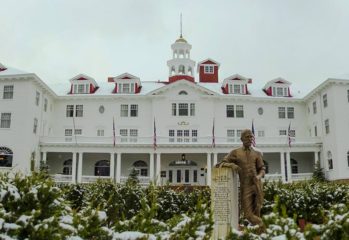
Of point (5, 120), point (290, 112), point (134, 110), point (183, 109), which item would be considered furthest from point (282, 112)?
point (5, 120)

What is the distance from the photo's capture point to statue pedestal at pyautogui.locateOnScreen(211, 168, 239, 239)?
34.5ft

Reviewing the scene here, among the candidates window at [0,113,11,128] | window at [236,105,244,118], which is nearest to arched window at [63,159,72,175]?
window at [0,113,11,128]

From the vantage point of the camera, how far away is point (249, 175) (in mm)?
10766

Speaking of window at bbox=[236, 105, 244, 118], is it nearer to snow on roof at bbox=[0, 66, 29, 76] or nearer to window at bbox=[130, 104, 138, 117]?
window at bbox=[130, 104, 138, 117]

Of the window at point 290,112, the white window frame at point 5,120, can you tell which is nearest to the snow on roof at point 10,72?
the white window frame at point 5,120

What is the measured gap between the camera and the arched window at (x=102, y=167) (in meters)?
45.1

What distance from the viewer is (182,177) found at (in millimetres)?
44531

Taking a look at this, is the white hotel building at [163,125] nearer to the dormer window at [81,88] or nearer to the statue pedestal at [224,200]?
the dormer window at [81,88]

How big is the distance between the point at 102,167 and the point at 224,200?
3617cm

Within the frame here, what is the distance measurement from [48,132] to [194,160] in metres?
16.4

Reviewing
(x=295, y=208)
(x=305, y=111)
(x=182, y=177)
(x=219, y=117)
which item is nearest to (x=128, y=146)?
(x=182, y=177)

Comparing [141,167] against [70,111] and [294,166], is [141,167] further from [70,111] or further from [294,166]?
[294,166]

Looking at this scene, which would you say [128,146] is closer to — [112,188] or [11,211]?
[112,188]

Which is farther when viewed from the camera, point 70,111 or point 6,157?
point 70,111
